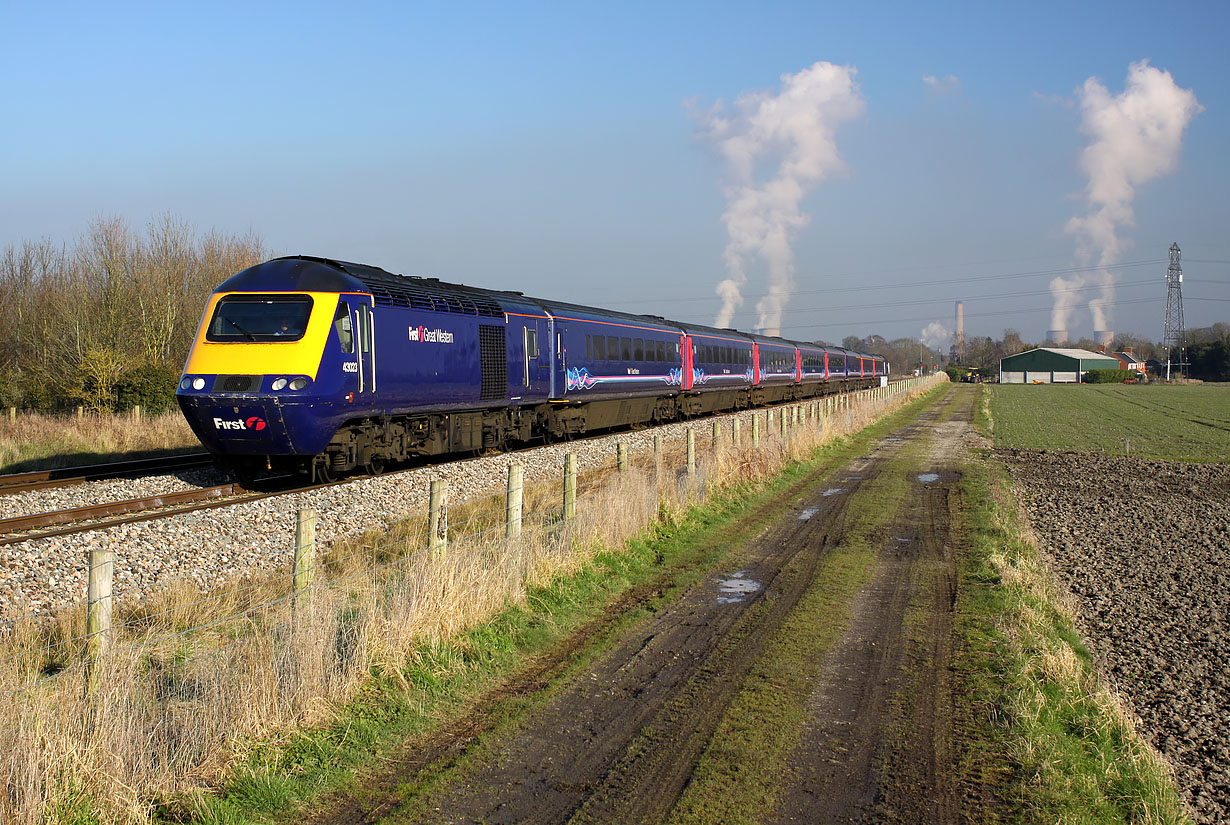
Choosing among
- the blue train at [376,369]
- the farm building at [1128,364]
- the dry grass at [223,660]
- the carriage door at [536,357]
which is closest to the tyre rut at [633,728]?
the dry grass at [223,660]

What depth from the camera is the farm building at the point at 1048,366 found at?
130125 mm

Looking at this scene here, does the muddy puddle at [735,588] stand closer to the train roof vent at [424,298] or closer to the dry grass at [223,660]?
the dry grass at [223,660]

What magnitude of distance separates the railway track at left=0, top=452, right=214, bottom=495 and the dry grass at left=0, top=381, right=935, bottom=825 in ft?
23.3

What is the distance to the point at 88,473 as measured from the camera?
55.9 feet

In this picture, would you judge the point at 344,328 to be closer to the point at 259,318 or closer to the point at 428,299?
the point at 259,318

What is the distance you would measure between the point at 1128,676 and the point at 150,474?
15.4 m

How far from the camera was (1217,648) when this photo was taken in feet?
26.6

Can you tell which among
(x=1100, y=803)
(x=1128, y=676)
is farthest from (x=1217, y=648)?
(x=1100, y=803)

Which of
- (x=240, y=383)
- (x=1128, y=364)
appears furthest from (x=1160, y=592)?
(x=1128, y=364)

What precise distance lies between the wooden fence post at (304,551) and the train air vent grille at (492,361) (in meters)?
11.6

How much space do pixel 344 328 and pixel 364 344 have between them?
0.52 m

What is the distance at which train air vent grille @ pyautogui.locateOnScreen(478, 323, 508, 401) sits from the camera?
18922mm

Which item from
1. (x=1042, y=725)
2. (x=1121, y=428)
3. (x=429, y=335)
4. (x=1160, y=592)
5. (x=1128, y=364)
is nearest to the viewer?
(x=1042, y=725)

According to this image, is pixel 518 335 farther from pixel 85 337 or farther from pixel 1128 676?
pixel 85 337
